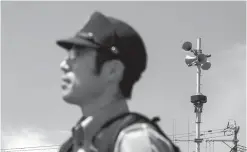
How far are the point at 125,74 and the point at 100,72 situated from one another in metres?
0.19

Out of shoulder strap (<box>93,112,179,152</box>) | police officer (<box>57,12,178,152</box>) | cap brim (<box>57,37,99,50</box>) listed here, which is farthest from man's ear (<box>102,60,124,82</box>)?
shoulder strap (<box>93,112,179,152</box>)

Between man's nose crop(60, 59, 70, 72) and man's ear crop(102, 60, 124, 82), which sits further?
man's nose crop(60, 59, 70, 72)

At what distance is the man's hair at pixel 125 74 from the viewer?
4.12m

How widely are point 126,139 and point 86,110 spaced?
21.9 inches

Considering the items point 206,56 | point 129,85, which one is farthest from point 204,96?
point 129,85

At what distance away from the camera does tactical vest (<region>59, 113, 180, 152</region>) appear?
384 centimetres

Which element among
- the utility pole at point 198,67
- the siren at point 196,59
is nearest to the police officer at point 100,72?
the utility pole at point 198,67

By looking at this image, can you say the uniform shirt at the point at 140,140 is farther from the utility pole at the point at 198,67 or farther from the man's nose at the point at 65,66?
the utility pole at the point at 198,67

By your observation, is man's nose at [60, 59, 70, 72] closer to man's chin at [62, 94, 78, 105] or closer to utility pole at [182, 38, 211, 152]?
man's chin at [62, 94, 78, 105]

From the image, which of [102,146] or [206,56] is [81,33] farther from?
[206,56]

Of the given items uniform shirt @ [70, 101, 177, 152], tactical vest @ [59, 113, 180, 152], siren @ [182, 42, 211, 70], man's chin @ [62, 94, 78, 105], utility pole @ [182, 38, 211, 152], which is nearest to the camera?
uniform shirt @ [70, 101, 177, 152]

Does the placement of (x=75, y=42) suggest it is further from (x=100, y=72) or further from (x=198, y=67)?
(x=198, y=67)

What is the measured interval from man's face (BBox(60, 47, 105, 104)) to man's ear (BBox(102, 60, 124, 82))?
6 centimetres

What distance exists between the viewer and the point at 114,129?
3896mm
